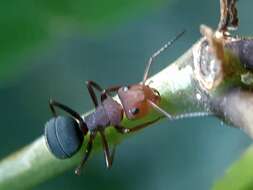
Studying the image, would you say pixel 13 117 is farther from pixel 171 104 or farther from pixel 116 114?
pixel 171 104

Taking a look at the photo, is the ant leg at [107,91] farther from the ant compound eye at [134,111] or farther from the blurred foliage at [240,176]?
the blurred foliage at [240,176]

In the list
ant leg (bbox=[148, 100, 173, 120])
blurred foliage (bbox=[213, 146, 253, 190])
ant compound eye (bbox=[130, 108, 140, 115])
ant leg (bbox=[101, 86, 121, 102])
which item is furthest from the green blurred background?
blurred foliage (bbox=[213, 146, 253, 190])

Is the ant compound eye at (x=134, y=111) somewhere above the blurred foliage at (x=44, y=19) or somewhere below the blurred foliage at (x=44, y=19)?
below

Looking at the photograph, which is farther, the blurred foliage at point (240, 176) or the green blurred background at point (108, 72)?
the green blurred background at point (108, 72)

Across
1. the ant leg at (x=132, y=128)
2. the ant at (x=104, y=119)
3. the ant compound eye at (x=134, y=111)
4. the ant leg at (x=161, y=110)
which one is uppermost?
the ant at (x=104, y=119)

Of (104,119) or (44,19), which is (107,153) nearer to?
(104,119)

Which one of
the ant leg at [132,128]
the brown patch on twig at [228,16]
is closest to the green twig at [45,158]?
the ant leg at [132,128]

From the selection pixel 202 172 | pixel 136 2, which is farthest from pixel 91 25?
pixel 202 172
